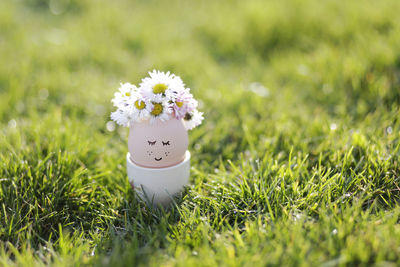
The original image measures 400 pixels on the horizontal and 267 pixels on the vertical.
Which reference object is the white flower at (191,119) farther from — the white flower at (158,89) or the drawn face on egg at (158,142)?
the white flower at (158,89)

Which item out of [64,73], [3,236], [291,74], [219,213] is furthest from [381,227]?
[64,73]

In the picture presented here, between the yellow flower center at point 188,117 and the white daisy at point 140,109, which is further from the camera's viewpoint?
the yellow flower center at point 188,117

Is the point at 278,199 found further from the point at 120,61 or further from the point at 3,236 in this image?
the point at 120,61

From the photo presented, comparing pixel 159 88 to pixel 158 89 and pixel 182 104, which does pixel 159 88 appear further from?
pixel 182 104

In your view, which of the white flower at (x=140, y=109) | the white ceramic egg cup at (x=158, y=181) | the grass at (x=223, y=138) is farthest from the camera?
the white ceramic egg cup at (x=158, y=181)

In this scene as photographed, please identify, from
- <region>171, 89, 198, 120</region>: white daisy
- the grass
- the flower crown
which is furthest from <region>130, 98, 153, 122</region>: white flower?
the grass

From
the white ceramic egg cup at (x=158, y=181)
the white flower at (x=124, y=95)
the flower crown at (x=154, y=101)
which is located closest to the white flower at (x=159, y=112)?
the flower crown at (x=154, y=101)
